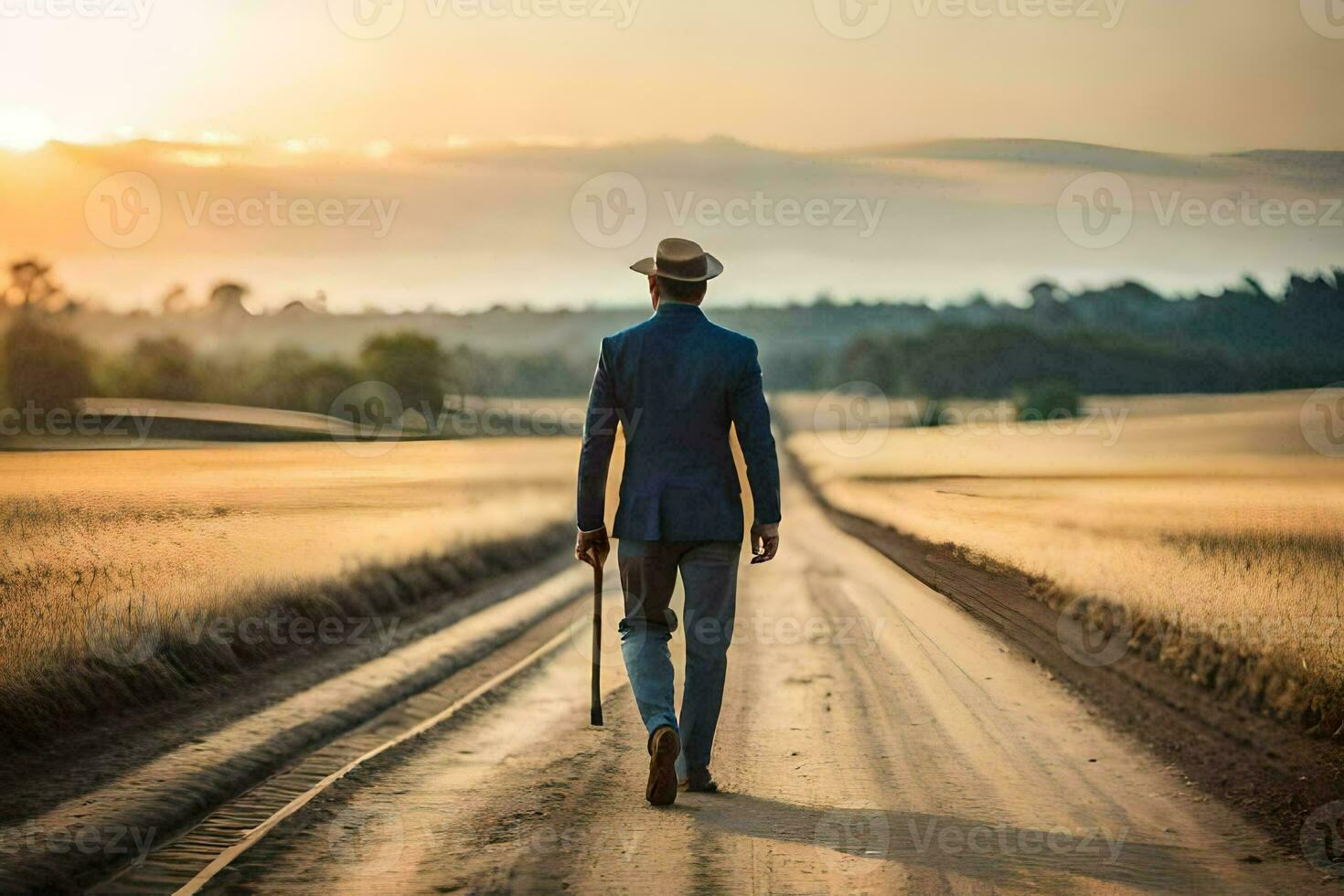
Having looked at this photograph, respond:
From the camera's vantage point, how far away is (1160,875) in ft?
19.1

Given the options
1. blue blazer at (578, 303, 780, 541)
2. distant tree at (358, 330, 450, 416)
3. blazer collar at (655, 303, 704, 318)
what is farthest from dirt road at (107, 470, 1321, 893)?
distant tree at (358, 330, 450, 416)

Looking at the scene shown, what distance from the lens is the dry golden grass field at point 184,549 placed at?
988 cm

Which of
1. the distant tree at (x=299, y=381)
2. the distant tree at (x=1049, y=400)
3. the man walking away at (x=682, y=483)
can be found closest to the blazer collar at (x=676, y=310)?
the man walking away at (x=682, y=483)

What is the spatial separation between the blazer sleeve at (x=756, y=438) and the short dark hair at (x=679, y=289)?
0.43 m

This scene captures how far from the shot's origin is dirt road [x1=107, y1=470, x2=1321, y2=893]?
18.8 ft

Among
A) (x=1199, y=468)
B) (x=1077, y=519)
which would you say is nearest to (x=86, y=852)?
(x=1077, y=519)

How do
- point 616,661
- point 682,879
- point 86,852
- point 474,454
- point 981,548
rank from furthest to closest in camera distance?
point 474,454, point 616,661, point 981,548, point 86,852, point 682,879

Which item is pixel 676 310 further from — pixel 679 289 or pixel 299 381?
pixel 299 381

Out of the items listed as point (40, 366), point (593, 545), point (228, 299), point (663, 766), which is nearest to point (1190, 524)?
point (593, 545)

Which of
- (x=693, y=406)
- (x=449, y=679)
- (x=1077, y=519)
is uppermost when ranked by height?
(x=693, y=406)

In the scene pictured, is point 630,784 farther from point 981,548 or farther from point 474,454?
point 474,454

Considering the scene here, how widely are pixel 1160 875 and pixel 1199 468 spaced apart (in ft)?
50.3

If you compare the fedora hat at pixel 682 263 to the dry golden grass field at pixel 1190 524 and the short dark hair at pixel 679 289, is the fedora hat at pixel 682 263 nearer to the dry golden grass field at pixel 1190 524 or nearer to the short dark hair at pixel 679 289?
the short dark hair at pixel 679 289

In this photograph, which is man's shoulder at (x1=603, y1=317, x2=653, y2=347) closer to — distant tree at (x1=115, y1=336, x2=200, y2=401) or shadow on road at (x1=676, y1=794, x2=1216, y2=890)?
shadow on road at (x1=676, y1=794, x2=1216, y2=890)
